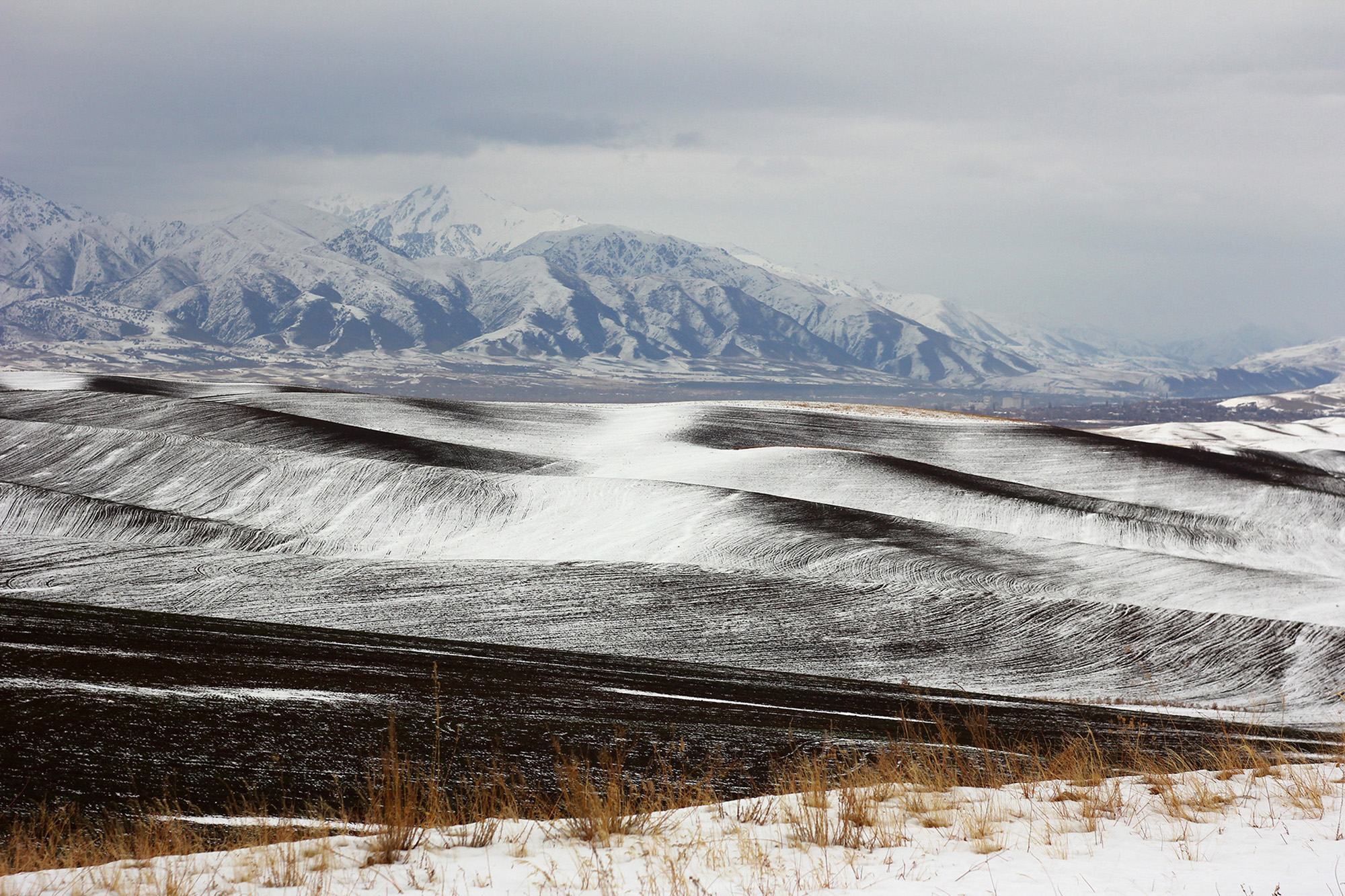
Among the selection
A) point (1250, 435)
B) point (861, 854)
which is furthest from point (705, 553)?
point (1250, 435)

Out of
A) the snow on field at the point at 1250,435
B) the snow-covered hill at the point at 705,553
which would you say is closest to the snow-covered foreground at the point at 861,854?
the snow-covered hill at the point at 705,553

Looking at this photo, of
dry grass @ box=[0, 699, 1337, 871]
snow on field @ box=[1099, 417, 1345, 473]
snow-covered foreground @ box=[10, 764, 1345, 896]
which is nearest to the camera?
snow-covered foreground @ box=[10, 764, 1345, 896]

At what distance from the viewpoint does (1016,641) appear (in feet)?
64.1

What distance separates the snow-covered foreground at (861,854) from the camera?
568 centimetres

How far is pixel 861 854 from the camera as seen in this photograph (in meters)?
6.43

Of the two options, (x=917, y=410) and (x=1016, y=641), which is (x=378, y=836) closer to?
(x=1016, y=641)

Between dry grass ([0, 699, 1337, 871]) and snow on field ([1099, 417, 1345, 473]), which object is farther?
snow on field ([1099, 417, 1345, 473])

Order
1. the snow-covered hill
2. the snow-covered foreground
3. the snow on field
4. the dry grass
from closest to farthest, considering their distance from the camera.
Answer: the snow-covered foreground
the dry grass
the snow-covered hill
the snow on field

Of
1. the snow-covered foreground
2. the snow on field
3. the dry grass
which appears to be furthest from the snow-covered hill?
the snow on field

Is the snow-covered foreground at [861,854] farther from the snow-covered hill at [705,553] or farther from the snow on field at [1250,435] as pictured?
the snow on field at [1250,435]

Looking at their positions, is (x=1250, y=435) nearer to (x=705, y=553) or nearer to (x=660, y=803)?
(x=705, y=553)

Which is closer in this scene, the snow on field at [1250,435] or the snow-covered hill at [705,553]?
the snow-covered hill at [705,553]

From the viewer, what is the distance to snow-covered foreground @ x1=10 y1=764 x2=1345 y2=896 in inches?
223

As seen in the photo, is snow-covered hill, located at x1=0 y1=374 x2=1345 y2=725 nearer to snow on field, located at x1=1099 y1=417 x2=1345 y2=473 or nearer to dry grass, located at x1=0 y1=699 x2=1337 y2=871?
dry grass, located at x1=0 y1=699 x2=1337 y2=871
